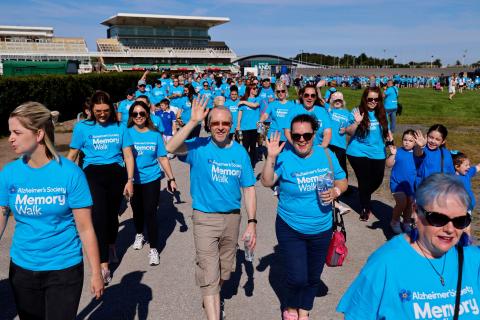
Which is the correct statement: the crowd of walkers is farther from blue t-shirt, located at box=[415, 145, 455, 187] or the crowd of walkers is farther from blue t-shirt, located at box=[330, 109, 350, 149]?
blue t-shirt, located at box=[330, 109, 350, 149]

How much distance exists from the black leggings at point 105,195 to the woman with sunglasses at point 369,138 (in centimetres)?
358

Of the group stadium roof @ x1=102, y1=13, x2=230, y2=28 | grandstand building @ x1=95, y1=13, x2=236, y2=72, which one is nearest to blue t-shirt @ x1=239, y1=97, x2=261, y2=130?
grandstand building @ x1=95, y1=13, x2=236, y2=72

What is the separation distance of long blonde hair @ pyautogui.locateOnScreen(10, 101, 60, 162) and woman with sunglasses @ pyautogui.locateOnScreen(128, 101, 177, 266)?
8.75 feet

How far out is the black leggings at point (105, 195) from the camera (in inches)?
199

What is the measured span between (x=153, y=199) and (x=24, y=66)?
90.3 ft

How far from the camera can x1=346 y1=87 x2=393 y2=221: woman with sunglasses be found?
6.54m

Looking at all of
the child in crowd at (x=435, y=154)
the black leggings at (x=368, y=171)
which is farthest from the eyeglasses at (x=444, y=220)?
the black leggings at (x=368, y=171)

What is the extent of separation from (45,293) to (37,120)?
45.7 inches

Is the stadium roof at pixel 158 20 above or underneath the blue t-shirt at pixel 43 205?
above

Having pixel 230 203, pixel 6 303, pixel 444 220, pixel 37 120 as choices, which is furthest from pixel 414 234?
pixel 6 303

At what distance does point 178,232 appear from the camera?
22.0ft

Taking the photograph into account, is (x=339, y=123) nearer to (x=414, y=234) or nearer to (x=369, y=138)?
(x=369, y=138)

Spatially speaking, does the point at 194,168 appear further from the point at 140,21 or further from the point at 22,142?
the point at 140,21

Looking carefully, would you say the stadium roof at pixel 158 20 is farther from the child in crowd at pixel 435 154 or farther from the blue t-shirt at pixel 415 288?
the blue t-shirt at pixel 415 288
